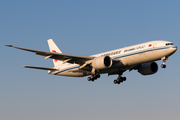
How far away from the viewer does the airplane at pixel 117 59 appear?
41.0 meters

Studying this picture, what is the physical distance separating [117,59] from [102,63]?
2.34 metres

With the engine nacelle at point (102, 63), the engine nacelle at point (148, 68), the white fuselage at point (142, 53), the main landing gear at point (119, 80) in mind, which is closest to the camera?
the white fuselage at point (142, 53)

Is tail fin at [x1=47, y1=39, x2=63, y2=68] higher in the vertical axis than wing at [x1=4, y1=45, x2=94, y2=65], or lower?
higher

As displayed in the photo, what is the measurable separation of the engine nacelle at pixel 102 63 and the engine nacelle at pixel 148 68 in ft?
27.4

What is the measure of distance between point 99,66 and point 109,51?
374cm

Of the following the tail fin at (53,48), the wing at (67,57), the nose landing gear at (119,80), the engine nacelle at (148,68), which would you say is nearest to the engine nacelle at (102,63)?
the wing at (67,57)

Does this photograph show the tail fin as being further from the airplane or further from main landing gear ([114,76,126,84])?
main landing gear ([114,76,126,84])

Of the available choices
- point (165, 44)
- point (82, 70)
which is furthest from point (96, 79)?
point (165, 44)

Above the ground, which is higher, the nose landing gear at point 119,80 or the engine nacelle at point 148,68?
the engine nacelle at point 148,68

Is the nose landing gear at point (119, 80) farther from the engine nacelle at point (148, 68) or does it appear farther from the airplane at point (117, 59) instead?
the engine nacelle at point (148, 68)

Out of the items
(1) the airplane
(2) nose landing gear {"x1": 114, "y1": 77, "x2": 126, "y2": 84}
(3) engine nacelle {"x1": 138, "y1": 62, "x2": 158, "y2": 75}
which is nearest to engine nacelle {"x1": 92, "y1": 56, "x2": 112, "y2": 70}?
(1) the airplane

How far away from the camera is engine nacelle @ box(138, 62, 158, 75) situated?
48.9m

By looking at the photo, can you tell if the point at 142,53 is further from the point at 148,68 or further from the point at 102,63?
the point at 148,68

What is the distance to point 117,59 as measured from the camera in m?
43.4
